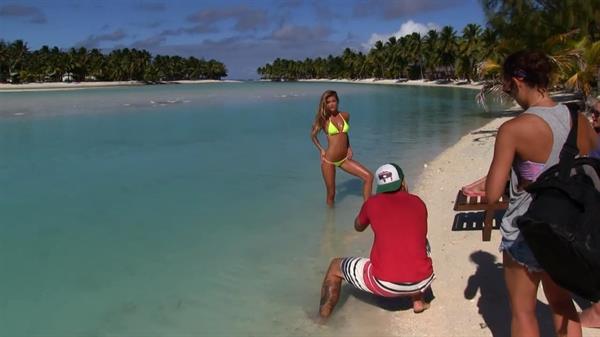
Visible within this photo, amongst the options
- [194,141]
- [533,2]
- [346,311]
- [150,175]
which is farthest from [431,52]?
[346,311]

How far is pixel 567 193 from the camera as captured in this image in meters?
2.38

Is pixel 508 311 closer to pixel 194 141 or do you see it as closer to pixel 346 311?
Answer: pixel 346 311

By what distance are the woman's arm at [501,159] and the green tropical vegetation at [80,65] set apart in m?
119

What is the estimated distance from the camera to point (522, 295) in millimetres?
2793

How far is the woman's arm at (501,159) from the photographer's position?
2.56 meters

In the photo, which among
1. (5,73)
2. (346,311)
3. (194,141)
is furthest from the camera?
(5,73)

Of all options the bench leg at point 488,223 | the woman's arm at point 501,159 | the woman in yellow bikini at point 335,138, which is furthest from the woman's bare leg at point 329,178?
the woman's arm at point 501,159

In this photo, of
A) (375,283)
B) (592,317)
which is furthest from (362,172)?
(592,317)

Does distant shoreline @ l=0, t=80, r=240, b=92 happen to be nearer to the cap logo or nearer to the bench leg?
the bench leg

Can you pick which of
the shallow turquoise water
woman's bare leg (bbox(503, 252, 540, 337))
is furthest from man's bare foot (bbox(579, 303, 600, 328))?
the shallow turquoise water

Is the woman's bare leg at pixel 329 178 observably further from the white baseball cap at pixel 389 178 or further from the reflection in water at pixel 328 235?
the white baseball cap at pixel 389 178

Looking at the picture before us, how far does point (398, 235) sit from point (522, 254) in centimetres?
125

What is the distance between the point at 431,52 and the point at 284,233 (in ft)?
298

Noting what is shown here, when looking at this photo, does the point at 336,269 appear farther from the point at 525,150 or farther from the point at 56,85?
the point at 56,85
